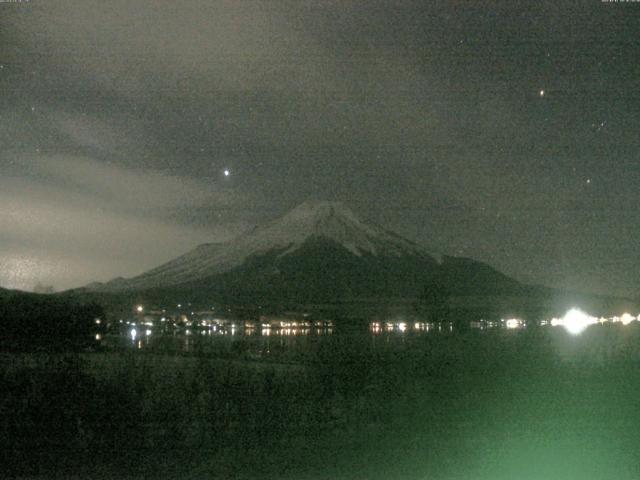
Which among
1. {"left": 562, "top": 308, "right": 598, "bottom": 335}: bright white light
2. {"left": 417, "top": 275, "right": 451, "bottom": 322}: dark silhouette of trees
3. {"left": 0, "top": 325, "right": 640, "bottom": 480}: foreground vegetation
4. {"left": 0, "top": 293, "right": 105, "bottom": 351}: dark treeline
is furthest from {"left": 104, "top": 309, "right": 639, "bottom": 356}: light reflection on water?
{"left": 0, "top": 325, "right": 640, "bottom": 480}: foreground vegetation

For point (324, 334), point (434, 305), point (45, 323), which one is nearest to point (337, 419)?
point (324, 334)

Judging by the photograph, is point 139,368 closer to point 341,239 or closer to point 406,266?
point 406,266

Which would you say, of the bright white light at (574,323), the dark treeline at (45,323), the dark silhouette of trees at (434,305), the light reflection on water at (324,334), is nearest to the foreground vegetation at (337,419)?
the light reflection on water at (324,334)

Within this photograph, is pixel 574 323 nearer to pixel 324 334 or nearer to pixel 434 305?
pixel 324 334

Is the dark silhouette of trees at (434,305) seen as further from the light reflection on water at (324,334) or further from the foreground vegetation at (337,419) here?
the foreground vegetation at (337,419)

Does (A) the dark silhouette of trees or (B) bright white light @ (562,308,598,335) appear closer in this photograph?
(B) bright white light @ (562,308,598,335)

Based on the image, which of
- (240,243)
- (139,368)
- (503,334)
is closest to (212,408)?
(139,368)

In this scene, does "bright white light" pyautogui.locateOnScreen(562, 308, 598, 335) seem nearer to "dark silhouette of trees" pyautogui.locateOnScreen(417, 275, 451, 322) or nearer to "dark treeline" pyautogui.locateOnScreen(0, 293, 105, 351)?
"dark silhouette of trees" pyautogui.locateOnScreen(417, 275, 451, 322)
